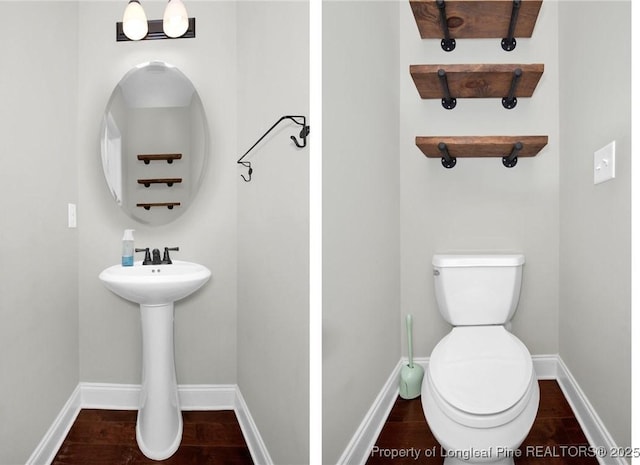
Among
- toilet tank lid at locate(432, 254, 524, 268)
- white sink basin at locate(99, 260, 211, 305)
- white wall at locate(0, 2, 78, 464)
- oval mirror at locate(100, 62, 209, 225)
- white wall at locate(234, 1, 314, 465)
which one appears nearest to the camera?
white wall at locate(234, 1, 314, 465)

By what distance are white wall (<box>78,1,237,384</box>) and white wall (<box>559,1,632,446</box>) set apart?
126 cm

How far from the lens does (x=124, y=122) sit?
156 centimetres

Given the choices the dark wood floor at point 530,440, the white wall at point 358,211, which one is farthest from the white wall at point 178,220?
the dark wood floor at point 530,440

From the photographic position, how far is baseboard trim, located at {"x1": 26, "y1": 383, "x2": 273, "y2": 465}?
1.33 m

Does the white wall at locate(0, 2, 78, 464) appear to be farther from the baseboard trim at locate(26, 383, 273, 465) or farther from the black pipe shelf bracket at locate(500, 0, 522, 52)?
the black pipe shelf bracket at locate(500, 0, 522, 52)

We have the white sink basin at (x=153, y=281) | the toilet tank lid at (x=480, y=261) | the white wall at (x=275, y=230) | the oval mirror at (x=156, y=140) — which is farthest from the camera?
the toilet tank lid at (x=480, y=261)

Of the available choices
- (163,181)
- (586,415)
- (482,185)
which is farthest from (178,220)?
(586,415)

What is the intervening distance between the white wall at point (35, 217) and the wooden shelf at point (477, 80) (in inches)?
45.1

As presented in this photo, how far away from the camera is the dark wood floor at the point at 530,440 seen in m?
1.38

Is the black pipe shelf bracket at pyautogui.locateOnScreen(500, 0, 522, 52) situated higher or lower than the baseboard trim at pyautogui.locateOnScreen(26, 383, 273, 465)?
higher

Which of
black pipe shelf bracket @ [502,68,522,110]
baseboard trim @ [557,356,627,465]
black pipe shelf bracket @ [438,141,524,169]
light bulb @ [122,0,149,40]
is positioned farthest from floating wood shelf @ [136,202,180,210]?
baseboard trim @ [557,356,627,465]

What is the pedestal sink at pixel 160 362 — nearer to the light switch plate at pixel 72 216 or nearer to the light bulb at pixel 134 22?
the light switch plate at pixel 72 216

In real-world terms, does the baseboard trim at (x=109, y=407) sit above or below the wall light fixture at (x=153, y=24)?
below

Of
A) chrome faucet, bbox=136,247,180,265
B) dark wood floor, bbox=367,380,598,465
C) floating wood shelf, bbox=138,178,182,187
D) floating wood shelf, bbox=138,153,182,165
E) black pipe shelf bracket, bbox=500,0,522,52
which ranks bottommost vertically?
dark wood floor, bbox=367,380,598,465
